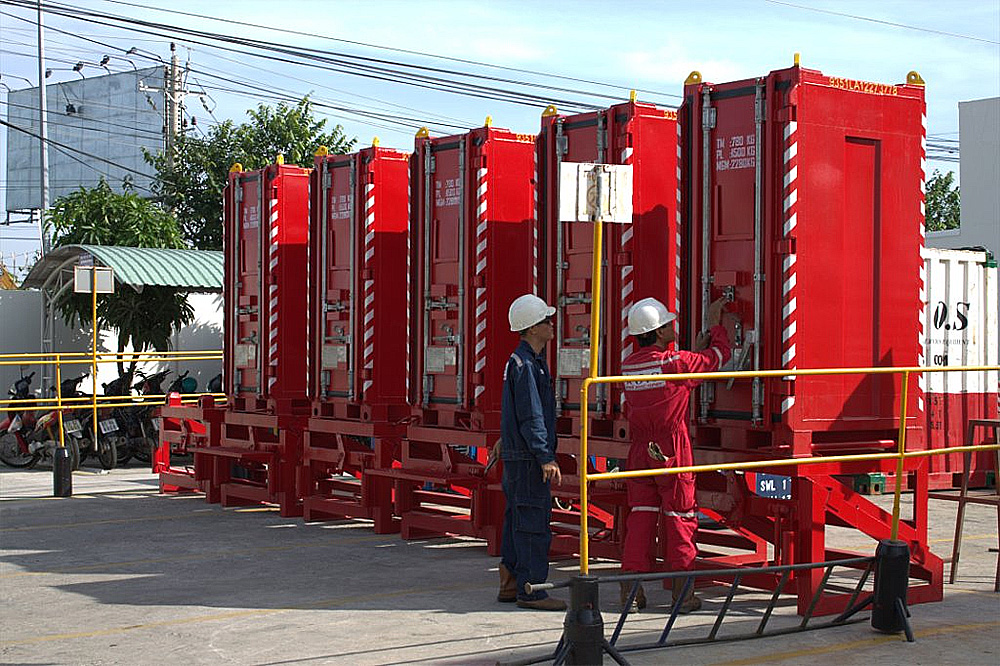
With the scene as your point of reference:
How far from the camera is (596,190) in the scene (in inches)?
306

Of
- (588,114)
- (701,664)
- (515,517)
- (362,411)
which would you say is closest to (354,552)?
(362,411)

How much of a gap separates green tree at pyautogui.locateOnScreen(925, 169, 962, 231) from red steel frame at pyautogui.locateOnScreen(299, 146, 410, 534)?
1707 inches

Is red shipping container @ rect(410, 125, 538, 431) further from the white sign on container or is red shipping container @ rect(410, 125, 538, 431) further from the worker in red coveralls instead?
the white sign on container

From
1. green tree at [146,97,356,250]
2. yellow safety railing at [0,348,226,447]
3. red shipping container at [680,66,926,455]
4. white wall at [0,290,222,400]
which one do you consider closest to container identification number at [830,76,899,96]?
red shipping container at [680,66,926,455]

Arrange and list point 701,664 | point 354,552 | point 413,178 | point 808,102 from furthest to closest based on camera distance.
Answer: point 413,178, point 354,552, point 808,102, point 701,664

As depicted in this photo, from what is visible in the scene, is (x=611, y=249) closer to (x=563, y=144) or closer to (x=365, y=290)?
(x=563, y=144)

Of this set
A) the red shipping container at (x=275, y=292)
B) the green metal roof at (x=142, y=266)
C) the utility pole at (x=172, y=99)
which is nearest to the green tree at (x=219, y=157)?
the utility pole at (x=172, y=99)

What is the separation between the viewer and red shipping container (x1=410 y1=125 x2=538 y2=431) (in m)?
12.7

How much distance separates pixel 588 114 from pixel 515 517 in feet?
11.8

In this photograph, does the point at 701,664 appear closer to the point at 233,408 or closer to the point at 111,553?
the point at 111,553

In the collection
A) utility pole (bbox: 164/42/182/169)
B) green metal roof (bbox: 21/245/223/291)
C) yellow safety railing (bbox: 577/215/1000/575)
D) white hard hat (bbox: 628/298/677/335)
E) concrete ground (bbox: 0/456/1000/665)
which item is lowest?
concrete ground (bbox: 0/456/1000/665)

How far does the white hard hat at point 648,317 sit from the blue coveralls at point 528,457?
0.72 m

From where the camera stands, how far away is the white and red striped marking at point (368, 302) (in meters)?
14.1

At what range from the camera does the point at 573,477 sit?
1143cm
